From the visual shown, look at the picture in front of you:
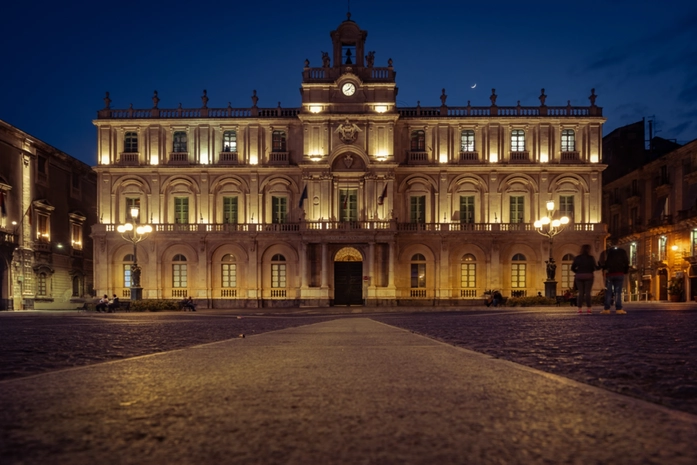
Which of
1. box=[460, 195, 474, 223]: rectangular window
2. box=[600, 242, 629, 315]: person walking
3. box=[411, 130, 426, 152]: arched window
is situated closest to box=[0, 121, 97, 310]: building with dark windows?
box=[411, 130, 426, 152]: arched window

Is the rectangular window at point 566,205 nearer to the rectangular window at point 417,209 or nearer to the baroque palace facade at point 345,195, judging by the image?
the baroque palace facade at point 345,195

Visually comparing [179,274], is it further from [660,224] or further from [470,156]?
[660,224]

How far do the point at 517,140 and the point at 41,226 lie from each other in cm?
3105

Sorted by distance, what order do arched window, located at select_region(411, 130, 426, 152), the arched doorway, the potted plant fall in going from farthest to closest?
arched window, located at select_region(411, 130, 426, 152)
the arched doorway
the potted plant

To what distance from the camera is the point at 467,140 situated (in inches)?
1698

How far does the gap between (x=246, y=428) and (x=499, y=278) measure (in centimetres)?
4083

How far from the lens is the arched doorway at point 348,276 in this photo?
41.8 meters

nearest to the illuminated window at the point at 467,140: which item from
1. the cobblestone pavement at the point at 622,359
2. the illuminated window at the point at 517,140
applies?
the illuminated window at the point at 517,140

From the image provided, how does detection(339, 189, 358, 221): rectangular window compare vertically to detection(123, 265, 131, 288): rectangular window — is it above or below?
above

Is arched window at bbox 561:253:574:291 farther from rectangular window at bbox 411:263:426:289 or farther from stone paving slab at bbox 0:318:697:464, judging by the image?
stone paving slab at bbox 0:318:697:464

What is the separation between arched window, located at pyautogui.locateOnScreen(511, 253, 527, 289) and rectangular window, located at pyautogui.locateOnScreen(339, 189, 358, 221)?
35.1 ft

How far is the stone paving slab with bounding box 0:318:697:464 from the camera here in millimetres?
1809

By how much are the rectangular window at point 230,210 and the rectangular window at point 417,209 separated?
11638 millimetres

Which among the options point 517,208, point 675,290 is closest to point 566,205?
point 517,208
